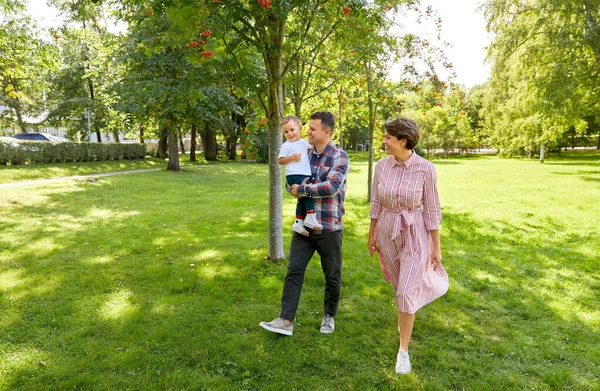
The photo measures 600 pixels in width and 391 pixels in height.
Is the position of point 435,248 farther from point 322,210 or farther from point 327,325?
point 327,325

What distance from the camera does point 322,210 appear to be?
11.3ft

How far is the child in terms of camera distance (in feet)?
11.2

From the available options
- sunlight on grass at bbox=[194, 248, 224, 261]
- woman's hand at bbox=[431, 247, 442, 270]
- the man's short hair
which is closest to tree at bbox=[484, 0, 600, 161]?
sunlight on grass at bbox=[194, 248, 224, 261]

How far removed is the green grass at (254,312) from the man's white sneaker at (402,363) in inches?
4.5

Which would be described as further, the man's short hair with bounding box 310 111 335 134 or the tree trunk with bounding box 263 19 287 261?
the tree trunk with bounding box 263 19 287 261

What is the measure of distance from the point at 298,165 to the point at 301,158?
69 millimetres

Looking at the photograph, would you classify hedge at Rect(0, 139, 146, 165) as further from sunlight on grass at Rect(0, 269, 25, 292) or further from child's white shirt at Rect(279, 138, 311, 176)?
child's white shirt at Rect(279, 138, 311, 176)

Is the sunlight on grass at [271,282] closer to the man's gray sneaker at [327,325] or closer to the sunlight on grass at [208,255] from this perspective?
the man's gray sneaker at [327,325]

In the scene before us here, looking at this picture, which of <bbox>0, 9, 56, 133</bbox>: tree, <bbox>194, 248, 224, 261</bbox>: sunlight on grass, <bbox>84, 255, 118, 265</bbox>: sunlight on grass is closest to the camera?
<bbox>84, 255, 118, 265</bbox>: sunlight on grass

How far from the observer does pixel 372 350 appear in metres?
3.48

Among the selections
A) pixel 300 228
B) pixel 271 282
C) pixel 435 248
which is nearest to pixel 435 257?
pixel 435 248

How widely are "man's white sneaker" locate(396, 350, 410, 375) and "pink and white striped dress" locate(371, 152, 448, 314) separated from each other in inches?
16.0

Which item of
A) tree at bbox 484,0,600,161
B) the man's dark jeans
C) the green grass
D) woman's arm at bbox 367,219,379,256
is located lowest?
the green grass

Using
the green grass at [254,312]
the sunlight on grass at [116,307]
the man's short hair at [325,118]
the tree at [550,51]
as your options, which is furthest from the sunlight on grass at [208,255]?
the tree at [550,51]
